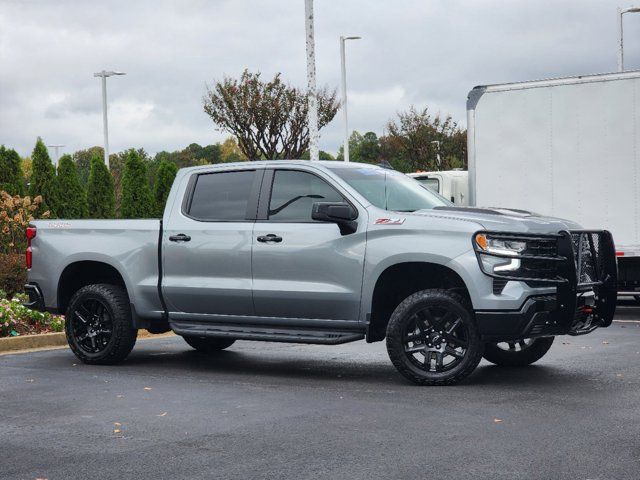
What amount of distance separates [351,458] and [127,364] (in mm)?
5245

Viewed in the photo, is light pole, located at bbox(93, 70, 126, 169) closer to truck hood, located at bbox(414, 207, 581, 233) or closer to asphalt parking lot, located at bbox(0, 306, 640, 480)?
asphalt parking lot, located at bbox(0, 306, 640, 480)

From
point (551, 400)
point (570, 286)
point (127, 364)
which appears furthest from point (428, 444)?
point (127, 364)

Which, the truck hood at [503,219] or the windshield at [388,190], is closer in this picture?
the truck hood at [503,219]

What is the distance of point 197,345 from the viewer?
12.1m

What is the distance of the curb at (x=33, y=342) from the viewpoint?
1234cm

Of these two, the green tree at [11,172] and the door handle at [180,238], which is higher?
the green tree at [11,172]

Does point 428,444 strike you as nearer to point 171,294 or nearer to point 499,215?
point 499,215

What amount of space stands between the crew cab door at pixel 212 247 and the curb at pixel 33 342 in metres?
3.03

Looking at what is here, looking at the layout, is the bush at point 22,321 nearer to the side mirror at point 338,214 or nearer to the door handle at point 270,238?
the door handle at point 270,238

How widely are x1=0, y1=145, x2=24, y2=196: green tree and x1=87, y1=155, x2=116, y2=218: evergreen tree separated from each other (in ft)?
17.8

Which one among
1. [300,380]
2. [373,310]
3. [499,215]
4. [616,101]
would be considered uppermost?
[616,101]

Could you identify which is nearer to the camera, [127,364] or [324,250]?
[324,250]

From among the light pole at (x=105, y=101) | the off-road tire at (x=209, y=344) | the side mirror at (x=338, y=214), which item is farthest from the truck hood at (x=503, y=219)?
the light pole at (x=105, y=101)

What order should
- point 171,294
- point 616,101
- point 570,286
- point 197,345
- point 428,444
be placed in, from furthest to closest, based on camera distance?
point 616,101 < point 197,345 < point 171,294 < point 570,286 < point 428,444
